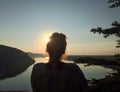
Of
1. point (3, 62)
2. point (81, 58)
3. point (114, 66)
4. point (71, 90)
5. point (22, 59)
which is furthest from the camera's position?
point (22, 59)

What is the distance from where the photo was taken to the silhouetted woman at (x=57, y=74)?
13.3ft

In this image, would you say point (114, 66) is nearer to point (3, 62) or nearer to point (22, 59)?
point (3, 62)

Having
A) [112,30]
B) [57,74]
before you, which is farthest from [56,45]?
[112,30]

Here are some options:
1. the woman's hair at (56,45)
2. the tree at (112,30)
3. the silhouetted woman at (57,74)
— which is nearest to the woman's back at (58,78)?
the silhouetted woman at (57,74)

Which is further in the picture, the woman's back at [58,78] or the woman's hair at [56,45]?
the woman's hair at [56,45]

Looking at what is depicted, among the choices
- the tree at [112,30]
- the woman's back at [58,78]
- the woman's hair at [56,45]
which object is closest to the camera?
the woman's back at [58,78]

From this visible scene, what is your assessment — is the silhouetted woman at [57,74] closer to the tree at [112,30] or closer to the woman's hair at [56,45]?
the woman's hair at [56,45]

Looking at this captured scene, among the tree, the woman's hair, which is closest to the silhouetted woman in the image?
the woman's hair

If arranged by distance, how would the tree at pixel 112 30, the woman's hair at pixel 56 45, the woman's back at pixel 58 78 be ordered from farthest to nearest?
the tree at pixel 112 30, the woman's hair at pixel 56 45, the woman's back at pixel 58 78

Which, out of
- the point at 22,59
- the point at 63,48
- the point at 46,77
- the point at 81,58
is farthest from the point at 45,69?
the point at 22,59

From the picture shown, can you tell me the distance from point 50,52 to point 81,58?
1069 cm

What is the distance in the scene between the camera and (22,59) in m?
199

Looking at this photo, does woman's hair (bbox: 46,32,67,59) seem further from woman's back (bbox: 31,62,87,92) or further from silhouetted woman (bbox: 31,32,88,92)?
woman's back (bbox: 31,62,87,92)

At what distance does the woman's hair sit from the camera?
419 cm
